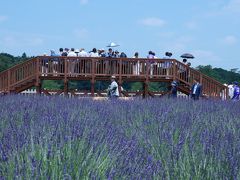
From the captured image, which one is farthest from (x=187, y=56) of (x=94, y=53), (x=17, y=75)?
(x=17, y=75)

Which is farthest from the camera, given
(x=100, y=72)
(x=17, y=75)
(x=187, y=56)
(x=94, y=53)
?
(x=187, y=56)

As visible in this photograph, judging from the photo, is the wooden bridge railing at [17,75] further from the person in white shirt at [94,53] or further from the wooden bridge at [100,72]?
the person in white shirt at [94,53]

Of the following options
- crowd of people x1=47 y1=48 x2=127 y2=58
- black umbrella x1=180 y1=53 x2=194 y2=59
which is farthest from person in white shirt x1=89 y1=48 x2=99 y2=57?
black umbrella x1=180 y1=53 x2=194 y2=59

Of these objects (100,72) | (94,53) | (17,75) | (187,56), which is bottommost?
(17,75)

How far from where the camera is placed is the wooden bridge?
22500mm

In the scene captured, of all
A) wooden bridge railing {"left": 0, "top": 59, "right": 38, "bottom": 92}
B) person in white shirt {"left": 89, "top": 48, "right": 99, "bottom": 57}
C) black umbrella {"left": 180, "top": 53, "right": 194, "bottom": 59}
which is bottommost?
wooden bridge railing {"left": 0, "top": 59, "right": 38, "bottom": 92}

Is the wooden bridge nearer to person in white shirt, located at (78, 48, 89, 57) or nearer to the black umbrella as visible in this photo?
person in white shirt, located at (78, 48, 89, 57)

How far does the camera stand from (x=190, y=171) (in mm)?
3936

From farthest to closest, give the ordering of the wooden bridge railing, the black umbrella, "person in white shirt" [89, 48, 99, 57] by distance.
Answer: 1. the black umbrella
2. "person in white shirt" [89, 48, 99, 57]
3. the wooden bridge railing

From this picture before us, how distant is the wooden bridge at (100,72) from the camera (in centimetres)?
2250

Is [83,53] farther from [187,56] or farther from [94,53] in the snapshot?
[187,56]

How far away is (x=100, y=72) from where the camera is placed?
22922mm

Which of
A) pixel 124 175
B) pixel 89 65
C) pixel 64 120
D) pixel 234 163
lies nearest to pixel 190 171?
pixel 234 163

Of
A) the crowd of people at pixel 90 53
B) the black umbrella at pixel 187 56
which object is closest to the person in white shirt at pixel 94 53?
the crowd of people at pixel 90 53
